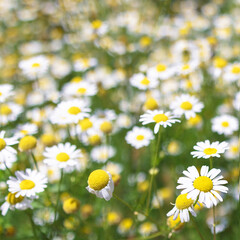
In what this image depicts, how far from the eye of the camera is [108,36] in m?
2.96

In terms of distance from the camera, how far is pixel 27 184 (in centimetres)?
125

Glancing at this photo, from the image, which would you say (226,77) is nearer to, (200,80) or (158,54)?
(200,80)

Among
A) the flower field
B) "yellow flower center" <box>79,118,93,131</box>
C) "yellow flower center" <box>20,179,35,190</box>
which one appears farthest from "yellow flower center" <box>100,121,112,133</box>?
"yellow flower center" <box>20,179,35,190</box>

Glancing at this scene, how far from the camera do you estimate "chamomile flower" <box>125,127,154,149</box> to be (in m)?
1.63

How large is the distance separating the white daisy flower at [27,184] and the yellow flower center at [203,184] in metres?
0.51

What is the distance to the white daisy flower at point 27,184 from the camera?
3.97 feet

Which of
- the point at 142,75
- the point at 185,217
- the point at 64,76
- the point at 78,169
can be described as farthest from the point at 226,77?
the point at 64,76

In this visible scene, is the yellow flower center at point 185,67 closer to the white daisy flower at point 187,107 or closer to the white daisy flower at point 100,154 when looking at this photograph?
the white daisy flower at point 187,107

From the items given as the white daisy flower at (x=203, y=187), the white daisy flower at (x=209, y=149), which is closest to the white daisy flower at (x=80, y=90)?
the white daisy flower at (x=209, y=149)

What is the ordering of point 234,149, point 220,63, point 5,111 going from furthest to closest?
point 220,63 < point 234,149 < point 5,111

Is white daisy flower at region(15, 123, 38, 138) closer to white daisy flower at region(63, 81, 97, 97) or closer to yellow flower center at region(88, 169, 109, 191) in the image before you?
white daisy flower at region(63, 81, 97, 97)

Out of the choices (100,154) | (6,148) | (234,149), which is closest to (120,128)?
(100,154)

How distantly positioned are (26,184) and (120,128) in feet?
3.78

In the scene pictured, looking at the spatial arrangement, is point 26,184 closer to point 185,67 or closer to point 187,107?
point 187,107
